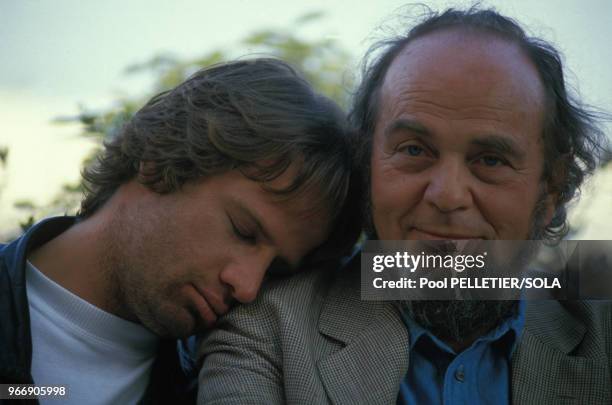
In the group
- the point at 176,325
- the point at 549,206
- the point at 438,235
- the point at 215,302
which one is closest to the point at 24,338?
the point at 176,325

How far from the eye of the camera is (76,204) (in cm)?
386

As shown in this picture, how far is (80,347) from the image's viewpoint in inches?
112

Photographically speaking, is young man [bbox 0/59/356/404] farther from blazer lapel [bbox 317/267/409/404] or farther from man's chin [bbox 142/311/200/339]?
blazer lapel [bbox 317/267/409/404]

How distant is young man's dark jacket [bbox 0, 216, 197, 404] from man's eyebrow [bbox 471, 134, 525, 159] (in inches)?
61.2

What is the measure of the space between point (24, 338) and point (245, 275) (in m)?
0.84

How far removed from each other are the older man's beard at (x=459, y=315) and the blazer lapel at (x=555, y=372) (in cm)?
14

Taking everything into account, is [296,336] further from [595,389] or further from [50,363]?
[595,389]

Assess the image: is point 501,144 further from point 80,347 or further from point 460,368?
point 80,347

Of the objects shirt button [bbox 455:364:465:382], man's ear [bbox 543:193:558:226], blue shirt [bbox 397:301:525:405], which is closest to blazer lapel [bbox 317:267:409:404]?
blue shirt [bbox 397:301:525:405]

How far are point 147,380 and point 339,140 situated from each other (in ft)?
4.47

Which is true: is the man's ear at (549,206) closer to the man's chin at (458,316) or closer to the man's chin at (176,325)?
the man's chin at (458,316)

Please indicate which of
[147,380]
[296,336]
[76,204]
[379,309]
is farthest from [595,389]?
[76,204]

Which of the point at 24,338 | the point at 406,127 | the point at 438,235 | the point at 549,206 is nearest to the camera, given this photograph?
the point at 24,338

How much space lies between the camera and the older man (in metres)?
2.63
